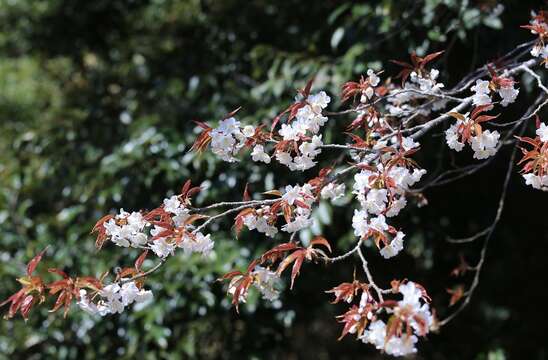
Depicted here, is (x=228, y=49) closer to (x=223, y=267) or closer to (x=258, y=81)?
(x=258, y=81)

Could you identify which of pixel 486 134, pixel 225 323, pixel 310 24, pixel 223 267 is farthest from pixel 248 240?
pixel 486 134

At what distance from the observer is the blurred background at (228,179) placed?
2377 mm

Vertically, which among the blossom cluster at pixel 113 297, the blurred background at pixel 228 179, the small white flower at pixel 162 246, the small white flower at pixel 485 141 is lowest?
the blurred background at pixel 228 179

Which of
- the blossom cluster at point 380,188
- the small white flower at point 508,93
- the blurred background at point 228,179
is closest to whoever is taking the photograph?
the blossom cluster at point 380,188

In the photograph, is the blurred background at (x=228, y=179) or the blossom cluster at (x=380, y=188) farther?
the blurred background at (x=228, y=179)

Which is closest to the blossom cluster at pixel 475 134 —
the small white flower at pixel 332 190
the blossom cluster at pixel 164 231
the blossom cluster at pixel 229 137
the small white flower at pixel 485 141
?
the small white flower at pixel 485 141

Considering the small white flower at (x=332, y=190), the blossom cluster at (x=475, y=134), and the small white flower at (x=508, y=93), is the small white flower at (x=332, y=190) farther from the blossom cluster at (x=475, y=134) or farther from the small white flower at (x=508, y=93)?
the small white flower at (x=508, y=93)

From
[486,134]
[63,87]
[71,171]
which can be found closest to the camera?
[486,134]

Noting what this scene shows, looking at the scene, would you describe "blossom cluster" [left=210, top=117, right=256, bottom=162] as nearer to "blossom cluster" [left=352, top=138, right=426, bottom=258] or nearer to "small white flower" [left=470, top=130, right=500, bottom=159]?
"blossom cluster" [left=352, top=138, right=426, bottom=258]

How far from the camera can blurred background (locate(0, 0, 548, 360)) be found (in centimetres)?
238

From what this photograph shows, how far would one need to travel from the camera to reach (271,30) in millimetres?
2961

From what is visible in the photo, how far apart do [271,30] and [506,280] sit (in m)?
1.58

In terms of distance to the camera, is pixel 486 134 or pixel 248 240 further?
pixel 248 240

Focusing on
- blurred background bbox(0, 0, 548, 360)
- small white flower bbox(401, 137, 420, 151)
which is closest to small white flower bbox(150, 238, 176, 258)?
small white flower bbox(401, 137, 420, 151)
